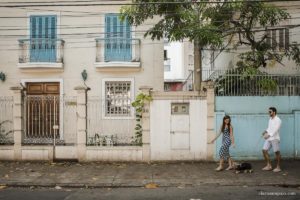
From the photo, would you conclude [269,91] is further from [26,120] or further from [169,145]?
[26,120]

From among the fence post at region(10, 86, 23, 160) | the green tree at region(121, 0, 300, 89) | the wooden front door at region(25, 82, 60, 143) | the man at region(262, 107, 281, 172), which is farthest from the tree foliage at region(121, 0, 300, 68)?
the fence post at region(10, 86, 23, 160)

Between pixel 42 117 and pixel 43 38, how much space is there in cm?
639

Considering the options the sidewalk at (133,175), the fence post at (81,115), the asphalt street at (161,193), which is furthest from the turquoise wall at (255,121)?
the fence post at (81,115)

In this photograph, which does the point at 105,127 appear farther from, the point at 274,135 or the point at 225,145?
the point at 274,135

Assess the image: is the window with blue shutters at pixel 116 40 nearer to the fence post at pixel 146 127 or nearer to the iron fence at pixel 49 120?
the iron fence at pixel 49 120

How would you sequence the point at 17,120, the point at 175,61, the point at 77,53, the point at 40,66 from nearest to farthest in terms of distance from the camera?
the point at 17,120, the point at 40,66, the point at 77,53, the point at 175,61

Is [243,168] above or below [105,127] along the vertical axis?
below

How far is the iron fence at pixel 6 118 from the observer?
13.5m

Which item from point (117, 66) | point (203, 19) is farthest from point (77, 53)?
point (203, 19)

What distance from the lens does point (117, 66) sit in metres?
18.2

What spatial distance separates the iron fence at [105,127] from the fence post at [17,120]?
218 centimetres

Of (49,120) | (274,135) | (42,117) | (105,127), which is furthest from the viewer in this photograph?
(105,127)

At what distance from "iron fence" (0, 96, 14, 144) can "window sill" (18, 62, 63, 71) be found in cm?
470

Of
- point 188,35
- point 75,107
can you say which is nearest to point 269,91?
point 188,35
